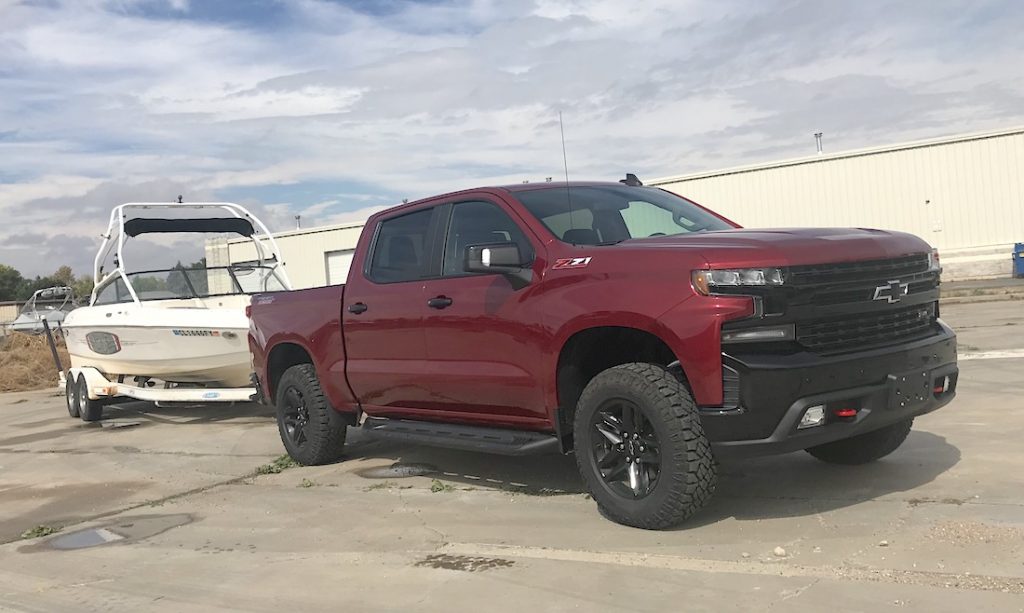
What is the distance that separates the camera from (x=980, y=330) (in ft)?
40.3

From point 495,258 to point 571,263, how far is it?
1.38ft

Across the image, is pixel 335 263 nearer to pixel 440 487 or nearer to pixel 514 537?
pixel 440 487

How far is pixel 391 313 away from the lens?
5.88 m

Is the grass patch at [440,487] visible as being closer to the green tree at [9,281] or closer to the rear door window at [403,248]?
the rear door window at [403,248]

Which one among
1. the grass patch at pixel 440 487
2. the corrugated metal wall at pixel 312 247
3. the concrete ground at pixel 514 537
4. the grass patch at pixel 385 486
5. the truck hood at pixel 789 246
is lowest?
the grass patch at pixel 385 486

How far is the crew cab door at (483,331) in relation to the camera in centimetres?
495

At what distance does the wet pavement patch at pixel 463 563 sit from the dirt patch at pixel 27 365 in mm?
14095

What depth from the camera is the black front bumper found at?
13.0 ft

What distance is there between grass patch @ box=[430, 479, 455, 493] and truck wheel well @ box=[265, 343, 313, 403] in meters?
1.71

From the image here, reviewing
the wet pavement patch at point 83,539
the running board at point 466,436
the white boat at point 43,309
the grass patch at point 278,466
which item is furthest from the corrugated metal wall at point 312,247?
the wet pavement patch at point 83,539

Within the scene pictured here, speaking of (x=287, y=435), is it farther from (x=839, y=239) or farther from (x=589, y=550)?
(x=839, y=239)

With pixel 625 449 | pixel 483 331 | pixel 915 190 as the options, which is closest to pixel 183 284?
pixel 483 331

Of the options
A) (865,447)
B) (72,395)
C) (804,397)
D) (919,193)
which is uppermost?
(919,193)

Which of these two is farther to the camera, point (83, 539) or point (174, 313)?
point (174, 313)
